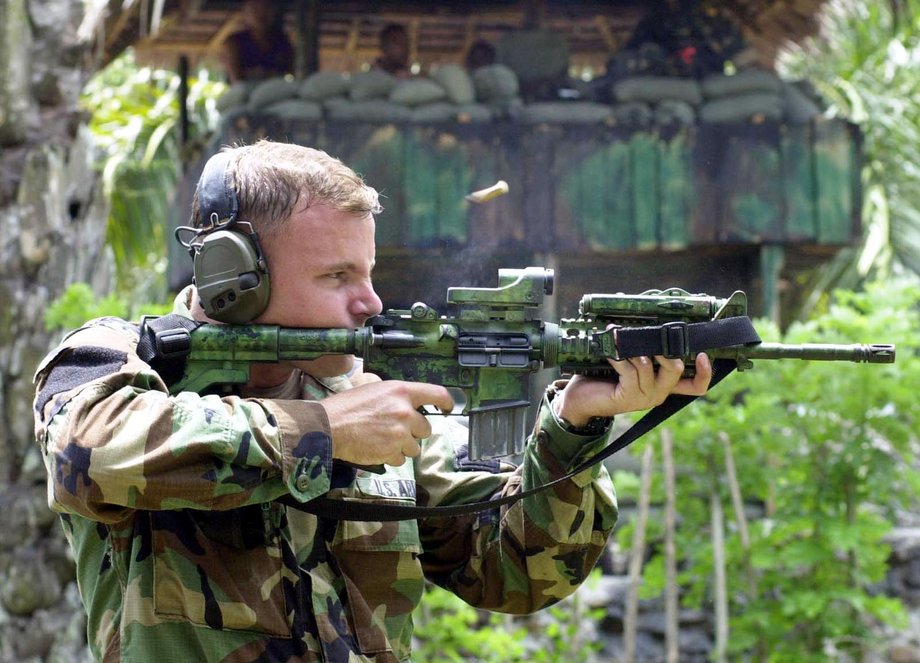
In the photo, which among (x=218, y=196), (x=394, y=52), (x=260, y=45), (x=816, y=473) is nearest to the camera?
(x=218, y=196)

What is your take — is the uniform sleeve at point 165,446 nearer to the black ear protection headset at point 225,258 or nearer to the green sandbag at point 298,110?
the black ear protection headset at point 225,258

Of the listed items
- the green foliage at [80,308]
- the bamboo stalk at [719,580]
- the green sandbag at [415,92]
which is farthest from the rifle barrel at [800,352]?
the green sandbag at [415,92]

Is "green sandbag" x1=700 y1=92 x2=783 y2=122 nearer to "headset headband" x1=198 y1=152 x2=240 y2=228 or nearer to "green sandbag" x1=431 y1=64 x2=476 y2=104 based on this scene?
"green sandbag" x1=431 y1=64 x2=476 y2=104

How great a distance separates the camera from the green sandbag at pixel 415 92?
9.98 metres

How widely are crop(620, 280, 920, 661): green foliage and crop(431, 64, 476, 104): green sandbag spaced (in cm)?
300

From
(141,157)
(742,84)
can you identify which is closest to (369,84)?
(742,84)

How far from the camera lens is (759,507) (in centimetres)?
1043

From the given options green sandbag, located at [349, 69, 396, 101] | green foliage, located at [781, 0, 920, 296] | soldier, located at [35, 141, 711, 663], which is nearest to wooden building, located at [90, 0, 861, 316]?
green sandbag, located at [349, 69, 396, 101]

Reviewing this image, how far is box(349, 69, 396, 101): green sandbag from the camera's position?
10039 mm

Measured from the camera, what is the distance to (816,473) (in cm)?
805

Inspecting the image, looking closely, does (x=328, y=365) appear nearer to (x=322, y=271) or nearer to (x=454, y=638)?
(x=322, y=271)

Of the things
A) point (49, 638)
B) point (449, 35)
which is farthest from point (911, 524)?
point (49, 638)

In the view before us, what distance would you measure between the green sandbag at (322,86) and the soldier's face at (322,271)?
23.1ft

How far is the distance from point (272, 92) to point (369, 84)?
0.67 meters
